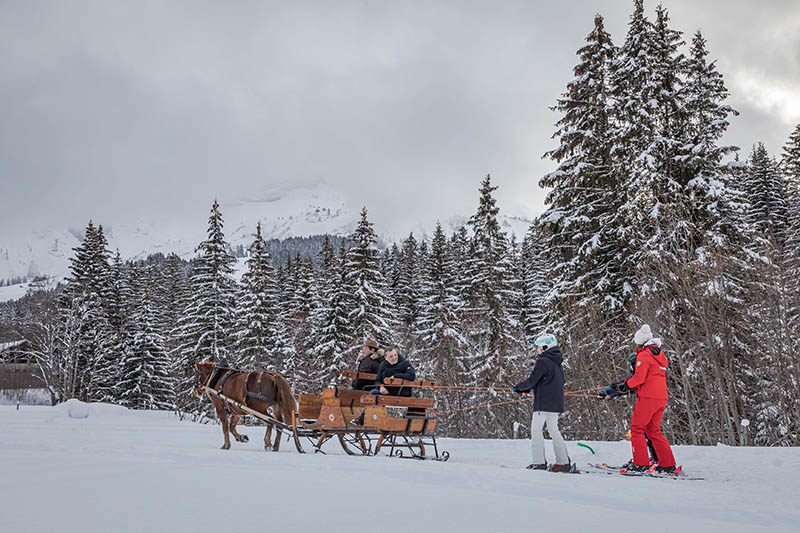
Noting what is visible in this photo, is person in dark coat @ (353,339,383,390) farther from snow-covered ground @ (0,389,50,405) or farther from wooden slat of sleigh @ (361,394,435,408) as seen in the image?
snow-covered ground @ (0,389,50,405)

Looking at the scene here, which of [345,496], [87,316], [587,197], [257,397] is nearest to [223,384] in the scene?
[257,397]

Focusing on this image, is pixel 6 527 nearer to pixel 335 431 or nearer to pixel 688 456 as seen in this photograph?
pixel 335 431

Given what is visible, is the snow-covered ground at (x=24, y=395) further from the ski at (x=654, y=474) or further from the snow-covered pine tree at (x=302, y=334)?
the ski at (x=654, y=474)

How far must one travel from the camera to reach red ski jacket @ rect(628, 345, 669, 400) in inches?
322

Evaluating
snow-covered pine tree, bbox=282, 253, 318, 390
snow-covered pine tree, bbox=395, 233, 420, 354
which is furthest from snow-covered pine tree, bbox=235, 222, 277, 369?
snow-covered pine tree, bbox=395, 233, 420, 354

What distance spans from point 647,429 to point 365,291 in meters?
22.5

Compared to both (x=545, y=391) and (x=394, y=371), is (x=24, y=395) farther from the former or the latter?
(x=545, y=391)

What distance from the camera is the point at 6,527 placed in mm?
3455

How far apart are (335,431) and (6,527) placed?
6.61m

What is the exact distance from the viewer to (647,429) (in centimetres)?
823

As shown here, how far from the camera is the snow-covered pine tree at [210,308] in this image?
1235 inches

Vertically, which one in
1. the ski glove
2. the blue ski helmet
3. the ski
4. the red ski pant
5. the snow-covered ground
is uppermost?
the blue ski helmet

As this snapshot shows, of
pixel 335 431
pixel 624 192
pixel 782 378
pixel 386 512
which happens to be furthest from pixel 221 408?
pixel 782 378

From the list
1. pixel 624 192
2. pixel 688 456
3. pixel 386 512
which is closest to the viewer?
pixel 386 512
